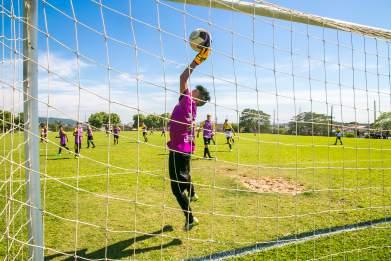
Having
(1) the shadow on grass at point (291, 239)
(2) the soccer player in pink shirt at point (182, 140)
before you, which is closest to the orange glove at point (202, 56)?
(2) the soccer player in pink shirt at point (182, 140)

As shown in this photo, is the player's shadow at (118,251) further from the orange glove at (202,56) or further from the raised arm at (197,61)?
the orange glove at (202,56)

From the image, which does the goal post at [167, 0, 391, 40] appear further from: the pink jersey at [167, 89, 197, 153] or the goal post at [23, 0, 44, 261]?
the goal post at [23, 0, 44, 261]

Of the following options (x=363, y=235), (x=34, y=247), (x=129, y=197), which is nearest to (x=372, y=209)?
(x=363, y=235)

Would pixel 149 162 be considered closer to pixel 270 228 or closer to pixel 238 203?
pixel 238 203

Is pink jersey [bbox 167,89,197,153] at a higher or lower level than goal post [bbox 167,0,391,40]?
lower

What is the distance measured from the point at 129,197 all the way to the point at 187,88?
9.89ft

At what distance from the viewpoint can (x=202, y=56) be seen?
3.76 m

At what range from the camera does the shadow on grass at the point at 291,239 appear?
362 centimetres

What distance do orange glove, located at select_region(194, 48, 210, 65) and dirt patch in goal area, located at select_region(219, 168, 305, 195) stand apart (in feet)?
11.6

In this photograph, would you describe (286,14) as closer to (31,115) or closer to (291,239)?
(291,239)

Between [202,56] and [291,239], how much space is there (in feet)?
7.71

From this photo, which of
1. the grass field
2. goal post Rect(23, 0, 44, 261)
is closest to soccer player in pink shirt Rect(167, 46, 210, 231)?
the grass field

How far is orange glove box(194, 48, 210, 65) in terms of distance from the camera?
12.3 ft

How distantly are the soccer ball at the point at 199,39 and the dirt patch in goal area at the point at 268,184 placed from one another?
3.54 metres
